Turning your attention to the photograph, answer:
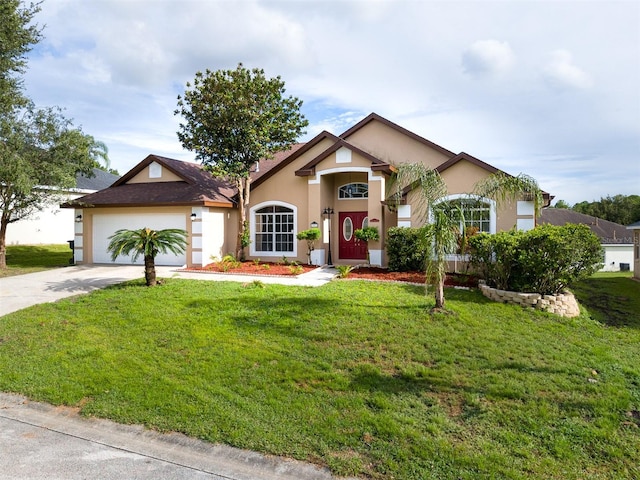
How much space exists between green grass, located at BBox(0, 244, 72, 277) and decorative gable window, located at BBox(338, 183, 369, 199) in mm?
12002

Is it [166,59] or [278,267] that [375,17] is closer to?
[166,59]

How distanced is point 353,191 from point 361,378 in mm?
11944

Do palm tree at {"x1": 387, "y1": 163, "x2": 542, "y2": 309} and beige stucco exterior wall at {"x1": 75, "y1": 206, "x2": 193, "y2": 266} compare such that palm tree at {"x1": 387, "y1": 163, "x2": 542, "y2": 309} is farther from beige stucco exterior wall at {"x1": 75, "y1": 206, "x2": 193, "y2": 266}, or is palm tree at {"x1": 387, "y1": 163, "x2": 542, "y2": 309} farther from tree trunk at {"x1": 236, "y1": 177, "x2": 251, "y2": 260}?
beige stucco exterior wall at {"x1": 75, "y1": 206, "x2": 193, "y2": 266}

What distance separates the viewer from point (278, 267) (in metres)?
14.7

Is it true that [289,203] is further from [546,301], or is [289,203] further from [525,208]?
[546,301]

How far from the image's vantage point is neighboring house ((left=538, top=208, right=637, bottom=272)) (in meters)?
37.1

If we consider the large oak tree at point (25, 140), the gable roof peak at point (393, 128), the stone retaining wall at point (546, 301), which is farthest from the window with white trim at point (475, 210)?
the large oak tree at point (25, 140)

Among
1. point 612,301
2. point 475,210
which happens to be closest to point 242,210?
point 475,210

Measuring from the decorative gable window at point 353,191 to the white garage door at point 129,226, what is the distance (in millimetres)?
6543

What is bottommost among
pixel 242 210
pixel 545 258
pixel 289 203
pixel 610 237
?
pixel 545 258

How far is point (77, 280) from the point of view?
12570 mm

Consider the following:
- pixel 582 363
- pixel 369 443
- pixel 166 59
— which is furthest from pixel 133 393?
pixel 166 59

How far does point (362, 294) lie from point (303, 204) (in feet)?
24.2

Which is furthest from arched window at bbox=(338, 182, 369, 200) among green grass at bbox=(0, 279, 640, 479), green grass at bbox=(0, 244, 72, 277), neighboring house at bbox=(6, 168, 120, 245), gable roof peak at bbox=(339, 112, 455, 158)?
neighboring house at bbox=(6, 168, 120, 245)
